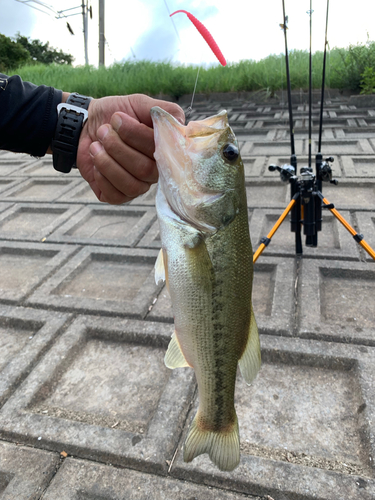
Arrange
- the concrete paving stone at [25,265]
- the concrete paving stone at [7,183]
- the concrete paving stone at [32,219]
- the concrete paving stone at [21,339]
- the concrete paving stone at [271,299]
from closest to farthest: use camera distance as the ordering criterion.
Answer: the concrete paving stone at [21,339]
the concrete paving stone at [271,299]
the concrete paving stone at [25,265]
the concrete paving stone at [32,219]
the concrete paving stone at [7,183]

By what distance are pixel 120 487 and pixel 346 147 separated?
6.82 m

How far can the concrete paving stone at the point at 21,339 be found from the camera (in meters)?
2.40

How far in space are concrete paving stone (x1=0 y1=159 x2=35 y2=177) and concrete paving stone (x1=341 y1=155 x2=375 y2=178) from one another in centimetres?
579

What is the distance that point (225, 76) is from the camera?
465 inches

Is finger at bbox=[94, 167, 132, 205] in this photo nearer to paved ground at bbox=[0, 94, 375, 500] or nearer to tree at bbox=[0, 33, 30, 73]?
paved ground at bbox=[0, 94, 375, 500]

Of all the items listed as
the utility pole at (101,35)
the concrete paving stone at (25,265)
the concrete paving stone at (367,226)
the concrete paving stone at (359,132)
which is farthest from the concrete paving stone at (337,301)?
the utility pole at (101,35)

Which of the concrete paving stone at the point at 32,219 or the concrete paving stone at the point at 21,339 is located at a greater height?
the concrete paving stone at the point at 32,219

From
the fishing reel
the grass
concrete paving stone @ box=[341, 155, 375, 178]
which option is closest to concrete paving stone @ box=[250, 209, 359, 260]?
the fishing reel

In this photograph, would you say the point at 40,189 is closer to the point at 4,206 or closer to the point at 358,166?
the point at 4,206

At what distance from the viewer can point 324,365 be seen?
238 cm

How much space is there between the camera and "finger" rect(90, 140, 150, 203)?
1632 millimetres

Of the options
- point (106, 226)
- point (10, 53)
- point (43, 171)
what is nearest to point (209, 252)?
point (106, 226)

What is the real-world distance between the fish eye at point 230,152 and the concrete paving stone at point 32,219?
341 cm

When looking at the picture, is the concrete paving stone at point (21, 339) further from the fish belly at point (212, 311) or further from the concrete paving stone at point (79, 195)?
the concrete paving stone at point (79, 195)
